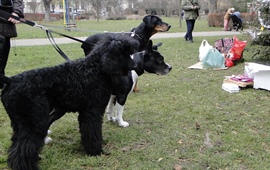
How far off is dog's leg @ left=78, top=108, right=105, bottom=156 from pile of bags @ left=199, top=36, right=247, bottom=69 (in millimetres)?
5301

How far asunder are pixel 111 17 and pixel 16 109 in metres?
40.9

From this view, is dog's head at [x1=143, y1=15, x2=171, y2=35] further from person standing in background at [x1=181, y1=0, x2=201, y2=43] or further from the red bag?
person standing in background at [x1=181, y1=0, x2=201, y2=43]

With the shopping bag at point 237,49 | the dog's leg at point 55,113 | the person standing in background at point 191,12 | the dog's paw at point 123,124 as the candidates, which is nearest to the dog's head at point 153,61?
the dog's paw at point 123,124

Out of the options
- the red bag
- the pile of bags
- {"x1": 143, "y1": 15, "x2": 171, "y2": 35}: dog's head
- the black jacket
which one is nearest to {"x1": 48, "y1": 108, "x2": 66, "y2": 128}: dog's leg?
the black jacket

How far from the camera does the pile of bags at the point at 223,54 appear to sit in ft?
26.6

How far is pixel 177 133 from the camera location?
13.6 ft

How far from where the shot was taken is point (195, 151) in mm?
3635

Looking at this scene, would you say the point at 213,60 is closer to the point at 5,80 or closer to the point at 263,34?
the point at 263,34

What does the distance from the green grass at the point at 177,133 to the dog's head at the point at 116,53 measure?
1035 mm

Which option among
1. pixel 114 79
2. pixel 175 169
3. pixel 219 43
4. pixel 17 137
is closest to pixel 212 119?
pixel 175 169

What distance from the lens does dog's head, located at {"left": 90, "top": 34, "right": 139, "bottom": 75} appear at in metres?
3.26

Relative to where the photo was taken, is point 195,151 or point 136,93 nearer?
point 195,151

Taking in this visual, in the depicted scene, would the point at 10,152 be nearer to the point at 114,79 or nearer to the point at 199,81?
the point at 114,79

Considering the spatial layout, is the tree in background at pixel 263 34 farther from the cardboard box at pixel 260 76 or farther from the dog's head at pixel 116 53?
the dog's head at pixel 116 53
